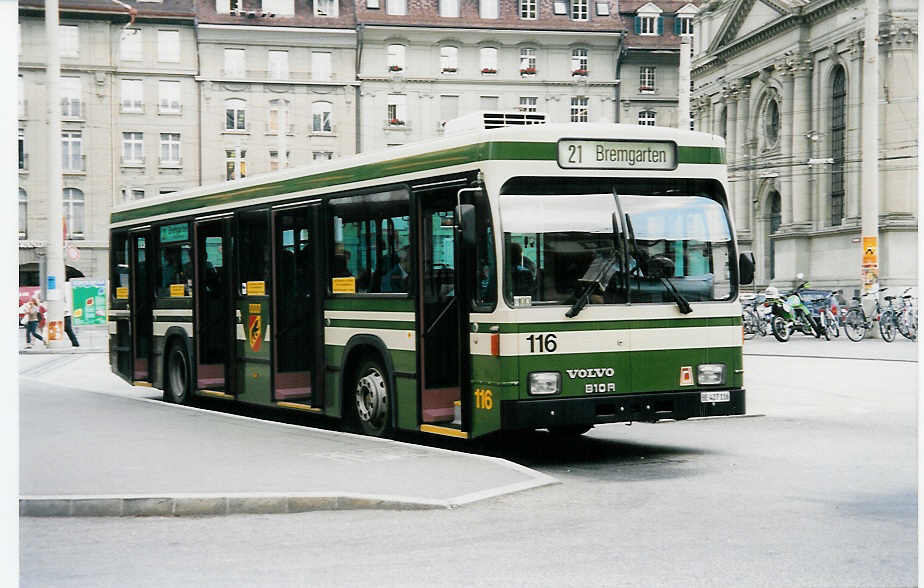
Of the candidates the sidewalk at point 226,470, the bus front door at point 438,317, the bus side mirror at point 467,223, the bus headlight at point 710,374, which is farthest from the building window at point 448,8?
the bus side mirror at point 467,223

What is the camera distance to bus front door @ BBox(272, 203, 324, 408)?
14.2 metres

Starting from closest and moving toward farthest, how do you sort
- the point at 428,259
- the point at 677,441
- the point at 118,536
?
1. the point at 118,536
2. the point at 428,259
3. the point at 677,441

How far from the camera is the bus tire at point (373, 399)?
1304 cm

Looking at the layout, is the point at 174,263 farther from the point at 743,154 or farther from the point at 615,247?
the point at 743,154

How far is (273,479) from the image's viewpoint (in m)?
10.3

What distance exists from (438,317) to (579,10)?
82.7 feet

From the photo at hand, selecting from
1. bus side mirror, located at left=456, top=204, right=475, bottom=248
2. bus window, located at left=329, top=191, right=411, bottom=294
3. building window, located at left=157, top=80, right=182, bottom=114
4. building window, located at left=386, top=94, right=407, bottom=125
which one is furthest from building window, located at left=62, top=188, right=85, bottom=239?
bus side mirror, located at left=456, top=204, right=475, bottom=248

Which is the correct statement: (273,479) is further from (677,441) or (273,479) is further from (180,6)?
(180,6)

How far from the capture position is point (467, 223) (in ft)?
36.2

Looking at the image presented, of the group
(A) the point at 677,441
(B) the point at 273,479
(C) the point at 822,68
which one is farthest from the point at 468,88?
(C) the point at 822,68

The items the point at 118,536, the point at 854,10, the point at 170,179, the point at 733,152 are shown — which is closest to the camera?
the point at 118,536

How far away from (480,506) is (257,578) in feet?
8.22

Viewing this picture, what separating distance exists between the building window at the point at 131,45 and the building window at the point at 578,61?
15.2 m

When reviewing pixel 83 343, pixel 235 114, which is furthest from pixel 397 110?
pixel 83 343
